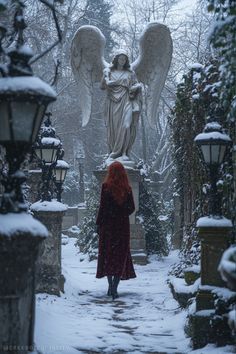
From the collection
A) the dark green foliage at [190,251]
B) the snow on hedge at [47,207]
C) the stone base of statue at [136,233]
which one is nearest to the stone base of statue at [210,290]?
the dark green foliage at [190,251]

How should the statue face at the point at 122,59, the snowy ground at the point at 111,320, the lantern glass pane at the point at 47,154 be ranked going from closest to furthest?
the snowy ground at the point at 111,320 < the lantern glass pane at the point at 47,154 < the statue face at the point at 122,59

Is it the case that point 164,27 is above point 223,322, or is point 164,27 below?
above

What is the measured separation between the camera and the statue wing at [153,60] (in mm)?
11391

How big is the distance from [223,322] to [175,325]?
3.81 ft

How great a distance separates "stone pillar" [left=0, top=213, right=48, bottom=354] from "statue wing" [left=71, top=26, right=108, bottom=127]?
8604 mm

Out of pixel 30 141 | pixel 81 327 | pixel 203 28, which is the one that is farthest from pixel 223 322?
pixel 203 28

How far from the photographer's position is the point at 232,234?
16.6ft

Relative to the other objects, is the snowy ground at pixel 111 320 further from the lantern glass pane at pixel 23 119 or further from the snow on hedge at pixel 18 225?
the lantern glass pane at pixel 23 119

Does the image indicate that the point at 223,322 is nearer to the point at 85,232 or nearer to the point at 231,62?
the point at 231,62

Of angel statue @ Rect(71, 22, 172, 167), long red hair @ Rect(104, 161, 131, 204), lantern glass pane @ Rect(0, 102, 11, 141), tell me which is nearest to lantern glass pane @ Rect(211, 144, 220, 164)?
lantern glass pane @ Rect(0, 102, 11, 141)

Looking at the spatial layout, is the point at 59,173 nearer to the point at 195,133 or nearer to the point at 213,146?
the point at 195,133

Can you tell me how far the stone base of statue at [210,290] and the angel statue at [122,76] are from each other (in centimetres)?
636

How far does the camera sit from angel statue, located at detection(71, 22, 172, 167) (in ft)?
36.2

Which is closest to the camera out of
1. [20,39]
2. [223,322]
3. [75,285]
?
[20,39]
